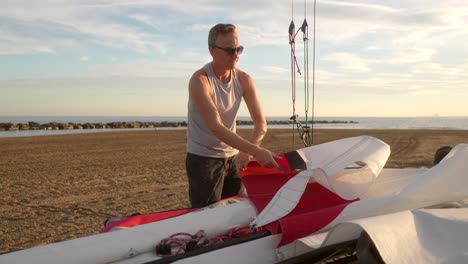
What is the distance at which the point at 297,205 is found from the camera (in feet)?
8.26

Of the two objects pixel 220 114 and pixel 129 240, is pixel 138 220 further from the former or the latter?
pixel 220 114

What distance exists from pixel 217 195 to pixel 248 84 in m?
0.87

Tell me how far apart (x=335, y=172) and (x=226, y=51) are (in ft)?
3.58

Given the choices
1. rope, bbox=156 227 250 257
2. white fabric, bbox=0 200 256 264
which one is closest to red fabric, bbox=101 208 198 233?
white fabric, bbox=0 200 256 264

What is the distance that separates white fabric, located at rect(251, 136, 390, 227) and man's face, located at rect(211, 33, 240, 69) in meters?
0.82

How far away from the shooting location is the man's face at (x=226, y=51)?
311 cm

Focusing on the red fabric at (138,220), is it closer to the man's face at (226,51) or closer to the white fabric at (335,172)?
the white fabric at (335,172)

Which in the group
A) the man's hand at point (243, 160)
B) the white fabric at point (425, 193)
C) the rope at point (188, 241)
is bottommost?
the rope at point (188, 241)

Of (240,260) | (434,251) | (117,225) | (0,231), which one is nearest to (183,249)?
(240,260)

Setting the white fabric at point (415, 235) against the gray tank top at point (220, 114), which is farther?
the gray tank top at point (220, 114)

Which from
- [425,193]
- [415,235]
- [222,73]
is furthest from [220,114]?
[415,235]

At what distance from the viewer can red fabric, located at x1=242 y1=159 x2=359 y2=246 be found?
2.12m

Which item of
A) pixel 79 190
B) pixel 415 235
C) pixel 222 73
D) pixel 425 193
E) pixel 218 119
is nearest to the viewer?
pixel 415 235

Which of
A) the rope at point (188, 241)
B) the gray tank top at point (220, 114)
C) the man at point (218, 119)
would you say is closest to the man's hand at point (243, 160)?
the man at point (218, 119)
